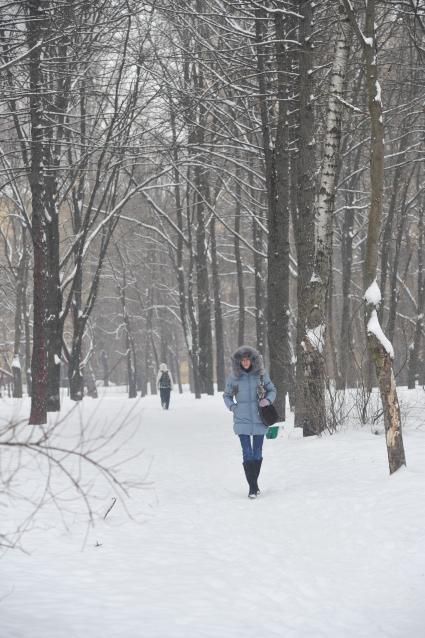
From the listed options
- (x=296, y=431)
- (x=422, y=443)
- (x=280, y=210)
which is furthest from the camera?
(x=280, y=210)

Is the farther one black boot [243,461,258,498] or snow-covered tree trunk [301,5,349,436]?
snow-covered tree trunk [301,5,349,436]

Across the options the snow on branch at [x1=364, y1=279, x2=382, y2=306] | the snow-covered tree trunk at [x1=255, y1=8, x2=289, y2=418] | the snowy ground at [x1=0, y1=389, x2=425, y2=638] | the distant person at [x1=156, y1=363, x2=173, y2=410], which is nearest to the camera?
the snowy ground at [x1=0, y1=389, x2=425, y2=638]

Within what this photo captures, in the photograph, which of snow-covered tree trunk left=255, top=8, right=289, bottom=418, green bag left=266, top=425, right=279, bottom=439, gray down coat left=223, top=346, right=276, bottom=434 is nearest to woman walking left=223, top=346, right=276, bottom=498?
gray down coat left=223, top=346, right=276, bottom=434

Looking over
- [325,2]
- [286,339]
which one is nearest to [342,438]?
[286,339]

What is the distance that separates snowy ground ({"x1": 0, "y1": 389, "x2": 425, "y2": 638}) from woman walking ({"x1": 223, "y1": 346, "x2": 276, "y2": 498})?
44cm

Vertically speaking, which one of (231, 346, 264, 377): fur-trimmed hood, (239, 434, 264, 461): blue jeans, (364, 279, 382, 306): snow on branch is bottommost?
(239, 434, 264, 461): blue jeans

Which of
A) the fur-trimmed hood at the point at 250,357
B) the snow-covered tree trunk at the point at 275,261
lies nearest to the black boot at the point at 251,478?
the fur-trimmed hood at the point at 250,357

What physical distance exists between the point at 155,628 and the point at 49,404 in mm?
12248

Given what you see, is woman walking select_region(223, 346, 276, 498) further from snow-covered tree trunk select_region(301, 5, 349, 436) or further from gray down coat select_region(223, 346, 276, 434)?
snow-covered tree trunk select_region(301, 5, 349, 436)

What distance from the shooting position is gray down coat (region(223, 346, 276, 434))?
8344mm

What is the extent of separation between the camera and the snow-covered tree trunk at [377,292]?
7.10 m

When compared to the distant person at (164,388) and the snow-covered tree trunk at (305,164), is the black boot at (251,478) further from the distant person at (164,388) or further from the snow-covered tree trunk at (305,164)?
the distant person at (164,388)

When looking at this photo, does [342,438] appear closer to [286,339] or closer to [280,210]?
[286,339]

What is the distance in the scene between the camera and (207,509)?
25.0 ft
